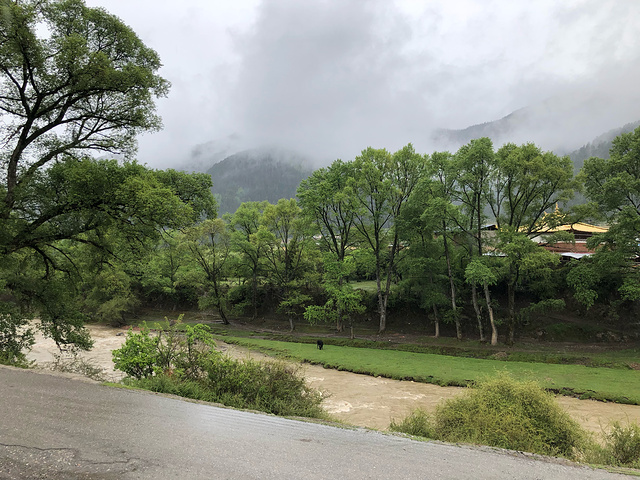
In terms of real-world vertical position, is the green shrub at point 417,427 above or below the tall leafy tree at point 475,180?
below

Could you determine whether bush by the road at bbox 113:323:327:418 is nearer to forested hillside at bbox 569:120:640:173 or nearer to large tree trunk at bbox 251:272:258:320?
large tree trunk at bbox 251:272:258:320

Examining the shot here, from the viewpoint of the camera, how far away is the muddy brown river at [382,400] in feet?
42.2

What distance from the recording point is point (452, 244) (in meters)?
31.9

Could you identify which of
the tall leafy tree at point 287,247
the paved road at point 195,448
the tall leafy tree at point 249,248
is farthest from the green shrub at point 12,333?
the tall leafy tree at point 249,248

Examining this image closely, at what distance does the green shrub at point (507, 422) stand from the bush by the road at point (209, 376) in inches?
127

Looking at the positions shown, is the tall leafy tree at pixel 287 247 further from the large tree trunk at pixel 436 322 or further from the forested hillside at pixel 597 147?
the forested hillside at pixel 597 147

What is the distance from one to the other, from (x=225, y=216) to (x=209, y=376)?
124 feet

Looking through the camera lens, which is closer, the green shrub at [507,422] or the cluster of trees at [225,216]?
the green shrub at [507,422]

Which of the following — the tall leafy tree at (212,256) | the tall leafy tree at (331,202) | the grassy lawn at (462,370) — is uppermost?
the tall leafy tree at (331,202)

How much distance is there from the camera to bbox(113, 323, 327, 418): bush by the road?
8891 millimetres

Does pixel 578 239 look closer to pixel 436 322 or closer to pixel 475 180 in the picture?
pixel 436 322

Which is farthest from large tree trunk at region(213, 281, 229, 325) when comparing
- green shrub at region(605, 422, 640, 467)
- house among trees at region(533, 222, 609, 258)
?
house among trees at region(533, 222, 609, 258)

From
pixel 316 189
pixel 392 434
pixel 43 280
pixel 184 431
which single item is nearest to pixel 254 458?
pixel 184 431

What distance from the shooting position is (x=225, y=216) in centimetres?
4550
